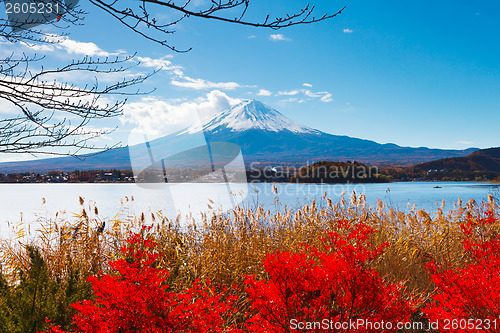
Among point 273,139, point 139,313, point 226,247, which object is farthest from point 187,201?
point 273,139

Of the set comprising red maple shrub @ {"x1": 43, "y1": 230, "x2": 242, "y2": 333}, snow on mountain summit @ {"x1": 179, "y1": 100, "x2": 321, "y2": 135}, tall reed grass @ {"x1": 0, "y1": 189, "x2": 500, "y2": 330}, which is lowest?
tall reed grass @ {"x1": 0, "y1": 189, "x2": 500, "y2": 330}

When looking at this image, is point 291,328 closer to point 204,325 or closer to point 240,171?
point 204,325

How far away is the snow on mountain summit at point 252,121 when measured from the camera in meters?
120

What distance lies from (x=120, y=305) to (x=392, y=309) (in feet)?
Result: 5.96

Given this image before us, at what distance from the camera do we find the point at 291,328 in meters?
1.94

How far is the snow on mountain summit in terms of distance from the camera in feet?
393

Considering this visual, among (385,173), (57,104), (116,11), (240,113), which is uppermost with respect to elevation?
(240,113)

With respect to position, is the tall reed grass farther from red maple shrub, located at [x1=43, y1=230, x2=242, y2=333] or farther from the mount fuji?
the mount fuji

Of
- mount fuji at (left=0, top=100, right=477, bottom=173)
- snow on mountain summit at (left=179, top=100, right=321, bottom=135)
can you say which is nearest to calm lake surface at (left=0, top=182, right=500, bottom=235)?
mount fuji at (left=0, top=100, right=477, bottom=173)

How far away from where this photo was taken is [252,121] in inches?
4983

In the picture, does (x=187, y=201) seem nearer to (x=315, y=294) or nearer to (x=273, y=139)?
(x=315, y=294)

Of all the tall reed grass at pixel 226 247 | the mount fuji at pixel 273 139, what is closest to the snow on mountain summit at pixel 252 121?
the mount fuji at pixel 273 139

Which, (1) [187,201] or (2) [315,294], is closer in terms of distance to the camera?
(2) [315,294]

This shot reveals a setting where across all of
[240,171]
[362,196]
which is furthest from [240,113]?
[362,196]
